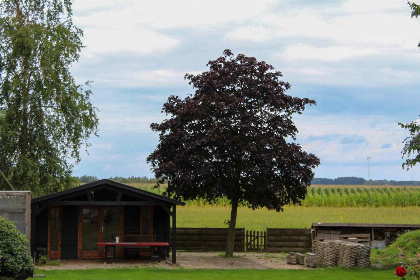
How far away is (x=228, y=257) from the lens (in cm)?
3216

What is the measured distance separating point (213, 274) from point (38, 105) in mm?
16488

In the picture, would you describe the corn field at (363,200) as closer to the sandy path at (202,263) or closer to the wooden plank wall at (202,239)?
the wooden plank wall at (202,239)

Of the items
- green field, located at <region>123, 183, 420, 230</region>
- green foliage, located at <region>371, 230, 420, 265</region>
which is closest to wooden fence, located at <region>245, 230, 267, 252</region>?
green foliage, located at <region>371, 230, 420, 265</region>

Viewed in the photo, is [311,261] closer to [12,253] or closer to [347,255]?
[347,255]

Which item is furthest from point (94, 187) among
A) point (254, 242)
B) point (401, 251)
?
point (401, 251)

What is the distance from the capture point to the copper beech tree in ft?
99.9

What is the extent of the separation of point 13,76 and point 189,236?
44.4ft

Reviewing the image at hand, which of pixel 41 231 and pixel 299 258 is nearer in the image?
pixel 299 258

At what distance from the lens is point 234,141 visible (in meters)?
30.4

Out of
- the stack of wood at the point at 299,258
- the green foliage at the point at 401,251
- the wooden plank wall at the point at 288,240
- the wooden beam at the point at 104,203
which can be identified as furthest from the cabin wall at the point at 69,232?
the green foliage at the point at 401,251

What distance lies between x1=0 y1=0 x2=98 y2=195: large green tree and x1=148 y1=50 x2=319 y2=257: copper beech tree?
6.50 meters

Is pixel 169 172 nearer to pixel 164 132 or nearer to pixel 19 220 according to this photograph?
pixel 164 132

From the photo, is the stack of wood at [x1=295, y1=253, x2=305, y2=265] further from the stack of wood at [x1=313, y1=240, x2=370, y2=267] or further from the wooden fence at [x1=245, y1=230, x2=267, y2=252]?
the wooden fence at [x1=245, y1=230, x2=267, y2=252]

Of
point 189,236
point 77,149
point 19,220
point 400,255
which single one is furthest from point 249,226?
point 19,220
